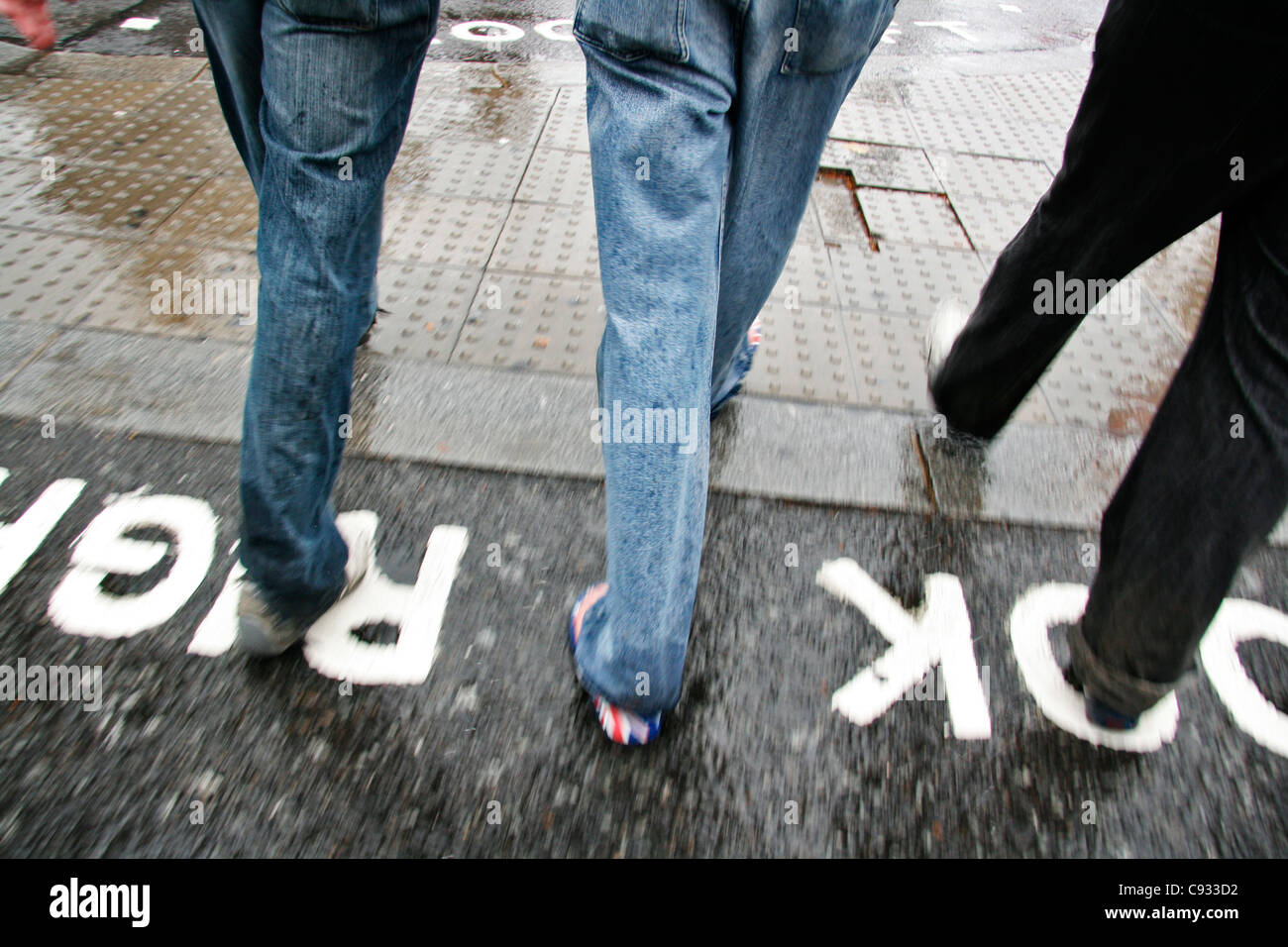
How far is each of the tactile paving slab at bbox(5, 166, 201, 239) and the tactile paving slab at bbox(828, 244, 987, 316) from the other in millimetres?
2679

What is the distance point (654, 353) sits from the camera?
1.33 metres

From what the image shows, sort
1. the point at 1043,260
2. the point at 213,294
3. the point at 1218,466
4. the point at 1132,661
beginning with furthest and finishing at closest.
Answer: the point at 213,294, the point at 1043,260, the point at 1132,661, the point at 1218,466

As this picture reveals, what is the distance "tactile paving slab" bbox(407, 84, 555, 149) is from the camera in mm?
3930

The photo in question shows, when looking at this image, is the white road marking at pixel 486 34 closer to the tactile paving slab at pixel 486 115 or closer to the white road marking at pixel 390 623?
the tactile paving slab at pixel 486 115

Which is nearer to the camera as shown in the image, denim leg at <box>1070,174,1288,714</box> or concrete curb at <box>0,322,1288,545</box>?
denim leg at <box>1070,174,1288,714</box>

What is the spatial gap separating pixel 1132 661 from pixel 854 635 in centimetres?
59

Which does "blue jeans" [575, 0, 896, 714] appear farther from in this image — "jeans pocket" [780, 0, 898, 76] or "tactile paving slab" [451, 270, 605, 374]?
"tactile paving slab" [451, 270, 605, 374]

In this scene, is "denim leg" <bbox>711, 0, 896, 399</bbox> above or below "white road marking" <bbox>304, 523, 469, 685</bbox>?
above

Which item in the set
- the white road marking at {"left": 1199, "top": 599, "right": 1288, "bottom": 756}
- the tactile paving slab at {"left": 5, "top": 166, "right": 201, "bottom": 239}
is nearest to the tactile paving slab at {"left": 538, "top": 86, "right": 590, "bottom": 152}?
the tactile paving slab at {"left": 5, "top": 166, "right": 201, "bottom": 239}

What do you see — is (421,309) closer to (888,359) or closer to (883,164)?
(888,359)

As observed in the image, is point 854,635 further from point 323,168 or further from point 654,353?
point 323,168

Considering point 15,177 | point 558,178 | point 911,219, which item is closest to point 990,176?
point 911,219

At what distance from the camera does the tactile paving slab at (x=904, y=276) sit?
10.2 ft

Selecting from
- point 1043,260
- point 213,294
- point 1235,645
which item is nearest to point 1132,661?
point 1235,645
